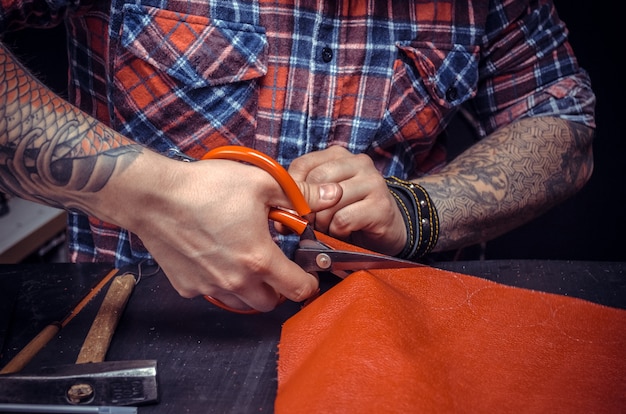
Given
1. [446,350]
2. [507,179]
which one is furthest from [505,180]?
[446,350]

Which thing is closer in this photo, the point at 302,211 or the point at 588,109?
the point at 302,211

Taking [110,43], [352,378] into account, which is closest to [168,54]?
[110,43]

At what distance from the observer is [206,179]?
622mm

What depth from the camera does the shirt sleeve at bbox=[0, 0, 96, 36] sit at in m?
0.74

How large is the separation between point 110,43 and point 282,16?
0.27m

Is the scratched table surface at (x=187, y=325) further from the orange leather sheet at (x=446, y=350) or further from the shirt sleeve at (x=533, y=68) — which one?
the shirt sleeve at (x=533, y=68)

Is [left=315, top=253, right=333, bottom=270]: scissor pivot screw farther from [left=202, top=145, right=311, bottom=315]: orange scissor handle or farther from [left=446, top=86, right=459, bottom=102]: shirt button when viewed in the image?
[left=446, top=86, right=459, bottom=102]: shirt button

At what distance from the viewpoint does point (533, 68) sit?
110cm

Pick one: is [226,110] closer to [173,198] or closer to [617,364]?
[173,198]

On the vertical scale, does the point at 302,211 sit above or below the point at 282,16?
below

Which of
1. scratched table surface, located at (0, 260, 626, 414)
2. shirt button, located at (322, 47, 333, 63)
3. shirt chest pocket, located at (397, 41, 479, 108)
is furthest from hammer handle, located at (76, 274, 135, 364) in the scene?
shirt chest pocket, located at (397, 41, 479, 108)

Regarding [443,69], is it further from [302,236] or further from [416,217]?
[302,236]

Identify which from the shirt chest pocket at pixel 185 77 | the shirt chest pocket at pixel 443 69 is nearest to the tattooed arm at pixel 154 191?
the shirt chest pocket at pixel 185 77

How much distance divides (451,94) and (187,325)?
628mm
